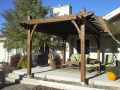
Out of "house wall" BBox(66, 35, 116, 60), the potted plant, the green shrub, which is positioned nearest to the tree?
the green shrub

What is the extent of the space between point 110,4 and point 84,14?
994 centimetres

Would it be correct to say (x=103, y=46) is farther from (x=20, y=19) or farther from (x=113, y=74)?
(x=20, y=19)

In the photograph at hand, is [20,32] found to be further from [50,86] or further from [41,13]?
[50,86]

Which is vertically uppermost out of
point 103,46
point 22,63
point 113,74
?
point 103,46

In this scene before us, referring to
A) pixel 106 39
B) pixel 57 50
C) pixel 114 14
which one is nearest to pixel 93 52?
pixel 106 39

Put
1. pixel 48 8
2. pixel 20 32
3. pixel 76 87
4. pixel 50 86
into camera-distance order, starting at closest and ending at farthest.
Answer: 1. pixel 76 87
2. pixel 50 86
3. pixel 20 32
4. pixel 48 8

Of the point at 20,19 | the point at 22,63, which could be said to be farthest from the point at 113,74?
the point at 20,19

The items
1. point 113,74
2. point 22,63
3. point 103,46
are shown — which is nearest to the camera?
point 113,74

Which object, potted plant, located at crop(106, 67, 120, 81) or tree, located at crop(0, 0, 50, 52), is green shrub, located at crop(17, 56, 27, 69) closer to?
tree, located at crop(0, 0, 50, 52)

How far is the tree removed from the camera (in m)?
11.6

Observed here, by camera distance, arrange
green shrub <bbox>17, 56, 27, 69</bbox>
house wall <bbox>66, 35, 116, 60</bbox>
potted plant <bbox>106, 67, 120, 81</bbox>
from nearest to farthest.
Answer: potted plant <bbox>106, 67, 120, 81</bbox> < house wall <bbox>66, 35, 116, 60</bbox> < green shrub <bbox>17, 56, 27, 69</bbox>

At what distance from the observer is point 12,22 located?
12.0 metres

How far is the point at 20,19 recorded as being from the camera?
11914 millimetres

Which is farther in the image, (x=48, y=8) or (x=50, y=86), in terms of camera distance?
(x=48, y=8)
